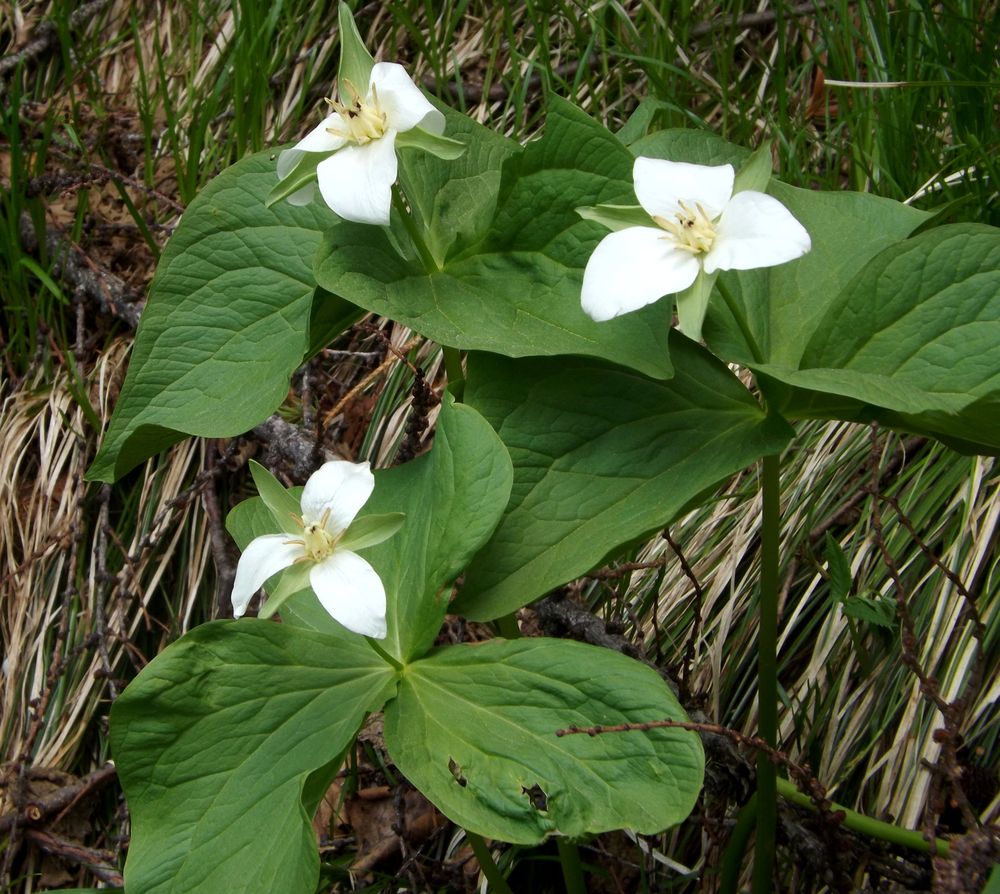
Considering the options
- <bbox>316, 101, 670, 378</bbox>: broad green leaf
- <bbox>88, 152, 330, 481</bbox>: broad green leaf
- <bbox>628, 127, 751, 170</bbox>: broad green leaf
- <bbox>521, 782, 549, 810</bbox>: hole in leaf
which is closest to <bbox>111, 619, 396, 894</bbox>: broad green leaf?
<bbox>521, 782, 549, 810</bbox>: hole in leaf

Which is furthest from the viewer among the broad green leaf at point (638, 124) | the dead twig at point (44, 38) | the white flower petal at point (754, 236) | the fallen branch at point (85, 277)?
the dead twig at point (44, 38)

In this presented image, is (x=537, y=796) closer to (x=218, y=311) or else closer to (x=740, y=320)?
(x=740, y=320)

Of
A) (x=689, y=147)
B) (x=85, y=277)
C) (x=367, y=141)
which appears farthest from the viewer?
(x=85, y=277)

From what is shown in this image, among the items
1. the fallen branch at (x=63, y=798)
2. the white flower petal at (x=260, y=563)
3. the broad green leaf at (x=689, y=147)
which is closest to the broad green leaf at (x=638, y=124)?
the broad green leaf at (x=689, y=147)

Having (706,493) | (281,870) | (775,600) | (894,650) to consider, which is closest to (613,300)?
(706,493)

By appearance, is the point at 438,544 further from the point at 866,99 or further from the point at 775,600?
the point at 866,99

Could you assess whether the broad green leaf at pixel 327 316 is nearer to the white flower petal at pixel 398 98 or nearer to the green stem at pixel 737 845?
the white flower petal at pixel 398 98

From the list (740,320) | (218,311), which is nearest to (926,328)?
(740,320)
